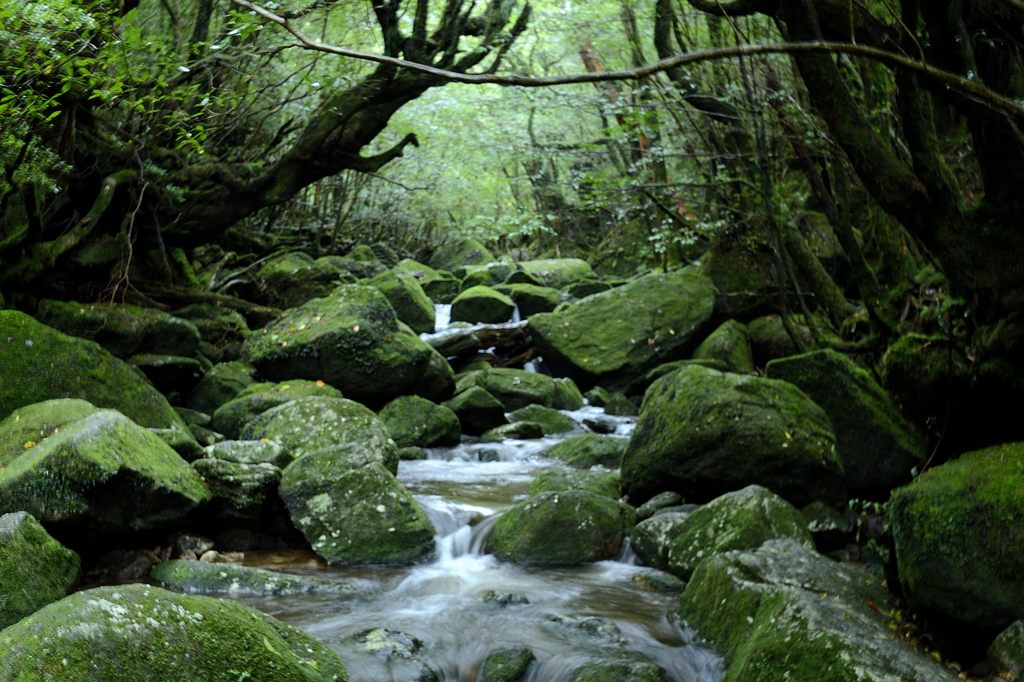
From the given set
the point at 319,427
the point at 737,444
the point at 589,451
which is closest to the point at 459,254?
the point at 589,451

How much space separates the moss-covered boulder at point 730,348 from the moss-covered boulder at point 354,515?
7.48 meters

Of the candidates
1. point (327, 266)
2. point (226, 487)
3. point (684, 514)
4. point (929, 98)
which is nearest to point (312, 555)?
point (226, 487)

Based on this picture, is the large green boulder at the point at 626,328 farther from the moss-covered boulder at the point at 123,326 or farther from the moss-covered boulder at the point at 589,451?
the moss-covered boulder at the point at 123,326

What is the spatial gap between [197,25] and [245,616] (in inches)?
354

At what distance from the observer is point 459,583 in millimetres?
6562

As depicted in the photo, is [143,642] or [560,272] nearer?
[143,642]

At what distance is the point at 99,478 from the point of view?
5715 mm

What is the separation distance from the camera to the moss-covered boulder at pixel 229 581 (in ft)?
19.2

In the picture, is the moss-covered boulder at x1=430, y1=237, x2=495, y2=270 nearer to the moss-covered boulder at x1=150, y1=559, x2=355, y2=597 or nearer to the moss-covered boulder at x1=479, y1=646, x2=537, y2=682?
the moss-covered boulder at x1=150, y1=559, x2=355, y2=597

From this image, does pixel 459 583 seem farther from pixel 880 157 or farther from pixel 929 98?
pixel 929 98

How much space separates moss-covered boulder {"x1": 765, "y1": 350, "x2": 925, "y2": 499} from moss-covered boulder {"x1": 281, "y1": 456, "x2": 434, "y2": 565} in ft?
12.6

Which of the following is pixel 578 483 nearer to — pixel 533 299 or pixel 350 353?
pixel 350 353

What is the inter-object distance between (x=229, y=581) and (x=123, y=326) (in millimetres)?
6003

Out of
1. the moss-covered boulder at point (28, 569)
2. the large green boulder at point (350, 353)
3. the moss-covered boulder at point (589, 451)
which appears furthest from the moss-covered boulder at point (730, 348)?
the moss-covered boulder at point (28, 569)
